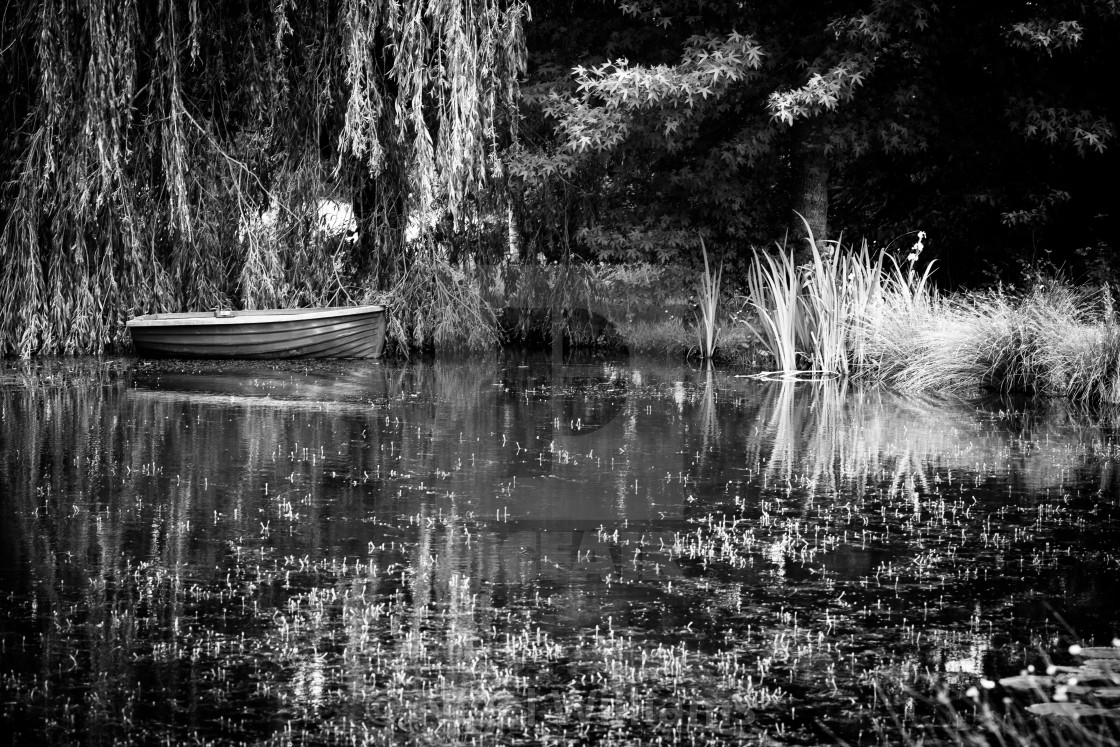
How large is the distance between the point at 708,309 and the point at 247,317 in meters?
5.77

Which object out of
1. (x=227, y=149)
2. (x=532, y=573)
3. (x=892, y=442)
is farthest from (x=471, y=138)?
(x=532, y=573)

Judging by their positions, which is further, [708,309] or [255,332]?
[708,309]

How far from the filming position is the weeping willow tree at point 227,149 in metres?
14.7

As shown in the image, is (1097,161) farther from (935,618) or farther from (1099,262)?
(935,618)

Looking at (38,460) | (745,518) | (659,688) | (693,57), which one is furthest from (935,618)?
(693,57)

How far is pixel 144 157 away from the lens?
50.5 ft

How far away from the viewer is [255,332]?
15258 mm

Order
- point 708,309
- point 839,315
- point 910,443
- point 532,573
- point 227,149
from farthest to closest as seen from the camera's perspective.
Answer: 1. point 708,309
2. point 227,149
3. point 839,315
4. point 910,443
5. point 532,573

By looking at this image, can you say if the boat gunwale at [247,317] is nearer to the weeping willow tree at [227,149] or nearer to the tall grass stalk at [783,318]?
the weeping willow tree at [227,149]

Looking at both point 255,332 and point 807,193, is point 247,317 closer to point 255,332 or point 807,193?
point 255,332

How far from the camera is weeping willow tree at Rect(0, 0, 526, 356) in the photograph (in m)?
14.7

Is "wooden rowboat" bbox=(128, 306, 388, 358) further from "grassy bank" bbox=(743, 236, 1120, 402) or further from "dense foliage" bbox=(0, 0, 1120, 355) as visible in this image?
"grassy bank" bbox=(743, 236, 1120, 402)

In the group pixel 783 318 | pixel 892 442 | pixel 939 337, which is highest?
pixel 783 318

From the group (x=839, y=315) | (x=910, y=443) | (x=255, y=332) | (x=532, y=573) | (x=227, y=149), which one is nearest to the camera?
(x=532, y=573)
